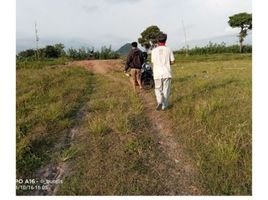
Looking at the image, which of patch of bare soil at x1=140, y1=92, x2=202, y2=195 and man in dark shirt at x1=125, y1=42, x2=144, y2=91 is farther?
man in dark shirt at x1=125, y1=42, x2=144, y2=91

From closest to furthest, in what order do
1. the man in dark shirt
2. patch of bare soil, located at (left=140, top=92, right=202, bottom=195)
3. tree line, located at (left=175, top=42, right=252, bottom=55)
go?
patch of bare soil, located at (left=140, top=92, right=202, bottom=195), the man in dark shirt, tree line, located at (left=175, top=42, right=252, bottom=55)

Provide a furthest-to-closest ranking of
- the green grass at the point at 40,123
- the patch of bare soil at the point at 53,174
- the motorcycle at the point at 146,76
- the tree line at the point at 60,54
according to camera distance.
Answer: the tree line at the point at 60,54 → the motorcycle at the point at 146,76 → the green grass at the point at 40,123 → the patch of bare soil at the point at 53,174

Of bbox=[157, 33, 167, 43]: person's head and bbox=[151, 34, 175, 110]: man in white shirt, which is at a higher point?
bbox=[157, 33, 167, 43]: person's head

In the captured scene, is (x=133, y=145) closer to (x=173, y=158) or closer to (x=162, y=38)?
(x=173, y=158)

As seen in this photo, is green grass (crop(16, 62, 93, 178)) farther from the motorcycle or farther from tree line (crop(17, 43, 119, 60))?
tree line (crop(17, 43, 119, 60))

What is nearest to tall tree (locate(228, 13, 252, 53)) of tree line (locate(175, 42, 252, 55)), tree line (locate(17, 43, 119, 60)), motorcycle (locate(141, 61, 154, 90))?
tree line (locate(175, 42, 252, 55))

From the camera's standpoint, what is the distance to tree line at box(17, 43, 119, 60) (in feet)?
91.8

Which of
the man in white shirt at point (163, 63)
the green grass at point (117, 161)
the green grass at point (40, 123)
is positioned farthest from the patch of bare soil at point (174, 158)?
the green grass at point (40, 123)

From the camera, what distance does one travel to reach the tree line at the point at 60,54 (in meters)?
28.0

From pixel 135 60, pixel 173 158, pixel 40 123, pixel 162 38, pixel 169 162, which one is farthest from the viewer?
pixel 135 60

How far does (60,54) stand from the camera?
31000mm

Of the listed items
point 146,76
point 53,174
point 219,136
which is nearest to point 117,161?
point 53,174

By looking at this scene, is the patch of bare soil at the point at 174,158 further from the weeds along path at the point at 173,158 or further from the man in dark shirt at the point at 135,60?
the man in dark shirt at the point at 135,60

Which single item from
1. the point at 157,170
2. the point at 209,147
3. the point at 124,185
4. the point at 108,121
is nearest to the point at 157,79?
the point at 108,121
